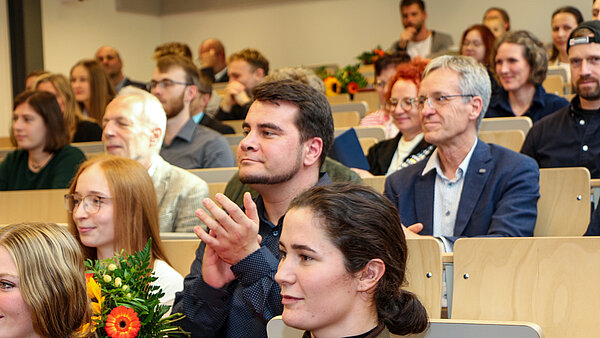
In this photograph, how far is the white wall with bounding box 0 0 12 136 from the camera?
921 cm

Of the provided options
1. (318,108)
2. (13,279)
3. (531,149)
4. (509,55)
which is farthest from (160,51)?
(13,279)

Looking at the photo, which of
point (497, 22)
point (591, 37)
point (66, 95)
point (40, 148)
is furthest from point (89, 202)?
point (497, 22)

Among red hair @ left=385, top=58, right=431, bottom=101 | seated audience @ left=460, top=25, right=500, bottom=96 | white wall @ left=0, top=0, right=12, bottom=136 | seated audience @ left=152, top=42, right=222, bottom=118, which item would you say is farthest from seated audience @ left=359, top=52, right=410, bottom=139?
white wall @ left=0, top=0, right=12, bottom=136

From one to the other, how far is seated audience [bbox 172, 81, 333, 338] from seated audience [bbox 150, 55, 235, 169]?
5.96ft

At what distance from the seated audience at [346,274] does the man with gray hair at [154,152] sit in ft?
5.20

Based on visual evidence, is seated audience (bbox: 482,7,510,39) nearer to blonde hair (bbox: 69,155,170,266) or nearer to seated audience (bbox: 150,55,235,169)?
seated audience (bbox: 150,55,235,169)

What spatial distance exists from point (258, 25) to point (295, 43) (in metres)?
0.65

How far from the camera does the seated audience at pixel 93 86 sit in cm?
620

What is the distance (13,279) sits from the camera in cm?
189

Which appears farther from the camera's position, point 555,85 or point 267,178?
point 555,85

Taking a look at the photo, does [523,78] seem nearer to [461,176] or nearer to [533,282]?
[461,176]

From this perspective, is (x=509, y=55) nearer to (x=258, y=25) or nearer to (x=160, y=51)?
(x=160, y=51)

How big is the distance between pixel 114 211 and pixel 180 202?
73cm

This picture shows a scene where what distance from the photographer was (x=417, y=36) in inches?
326
